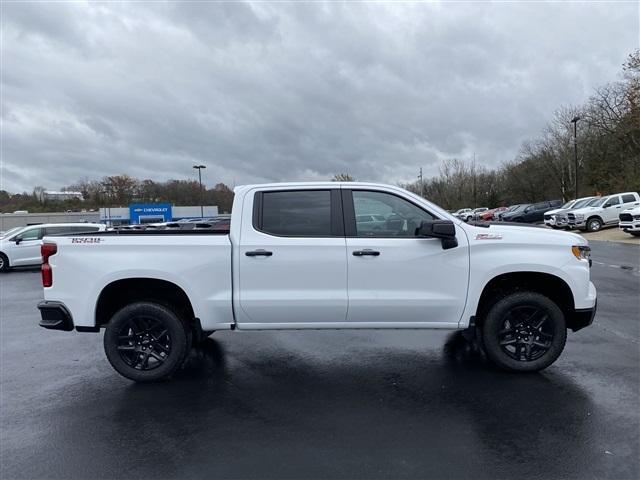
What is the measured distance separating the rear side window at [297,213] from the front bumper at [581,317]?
8.71 feet

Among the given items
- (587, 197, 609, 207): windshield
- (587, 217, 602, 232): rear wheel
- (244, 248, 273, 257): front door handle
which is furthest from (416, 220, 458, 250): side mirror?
(587, 197, 609, 207): windshield

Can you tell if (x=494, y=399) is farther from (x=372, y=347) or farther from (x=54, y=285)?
(x=54, y=285)

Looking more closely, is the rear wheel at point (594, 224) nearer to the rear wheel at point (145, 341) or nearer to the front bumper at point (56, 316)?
the rear wheel at point (145, 341)

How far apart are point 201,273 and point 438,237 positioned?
232cm

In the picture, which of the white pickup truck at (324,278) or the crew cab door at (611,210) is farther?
the crew cab door at (611,210)

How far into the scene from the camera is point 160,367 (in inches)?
176

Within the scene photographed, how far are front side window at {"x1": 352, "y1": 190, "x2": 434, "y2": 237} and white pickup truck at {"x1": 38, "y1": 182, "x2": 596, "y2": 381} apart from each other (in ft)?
0.04

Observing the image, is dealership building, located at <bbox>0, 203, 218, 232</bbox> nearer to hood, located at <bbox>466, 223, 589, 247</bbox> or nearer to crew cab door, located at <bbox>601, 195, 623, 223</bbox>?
crew cab door, located at <bbox>601, 195, 623, 223</bbox>

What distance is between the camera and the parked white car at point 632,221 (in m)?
20.6

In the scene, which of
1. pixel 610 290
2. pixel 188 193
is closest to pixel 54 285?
pixel 610 290

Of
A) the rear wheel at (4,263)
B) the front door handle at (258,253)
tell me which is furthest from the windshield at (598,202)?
the rear wheel at (4,263)

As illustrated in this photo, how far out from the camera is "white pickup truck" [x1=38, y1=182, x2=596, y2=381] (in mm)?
4348

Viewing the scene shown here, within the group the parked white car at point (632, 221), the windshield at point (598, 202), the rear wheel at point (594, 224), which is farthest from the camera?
the windshield at point (598, 202)

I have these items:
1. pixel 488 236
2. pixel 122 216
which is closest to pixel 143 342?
pixel 488 236
